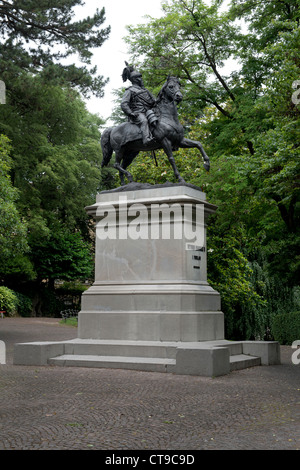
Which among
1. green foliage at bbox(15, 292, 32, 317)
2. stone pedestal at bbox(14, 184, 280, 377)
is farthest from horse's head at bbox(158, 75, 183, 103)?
green foliage at bbox(15, 292, 32, 317)

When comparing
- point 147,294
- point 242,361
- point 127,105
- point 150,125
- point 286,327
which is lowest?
point 286,327

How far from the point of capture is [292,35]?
50.9 ft

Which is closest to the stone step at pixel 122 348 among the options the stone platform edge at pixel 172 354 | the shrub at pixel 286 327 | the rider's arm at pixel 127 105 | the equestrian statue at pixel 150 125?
the stone platform edge at pixel 172 354

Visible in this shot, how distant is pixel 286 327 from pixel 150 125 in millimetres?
14083

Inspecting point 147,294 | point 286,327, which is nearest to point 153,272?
point 147,294

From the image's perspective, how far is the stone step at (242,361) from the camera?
10.5 meters

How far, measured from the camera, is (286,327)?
23.6 meters

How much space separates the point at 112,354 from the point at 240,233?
42.6 ft

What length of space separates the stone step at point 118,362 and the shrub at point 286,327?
556 inches

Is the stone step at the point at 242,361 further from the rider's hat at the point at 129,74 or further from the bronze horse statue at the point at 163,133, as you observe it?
the rider's hat at the point at 129,74

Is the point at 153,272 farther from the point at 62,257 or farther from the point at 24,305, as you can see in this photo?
the point at 24,305
